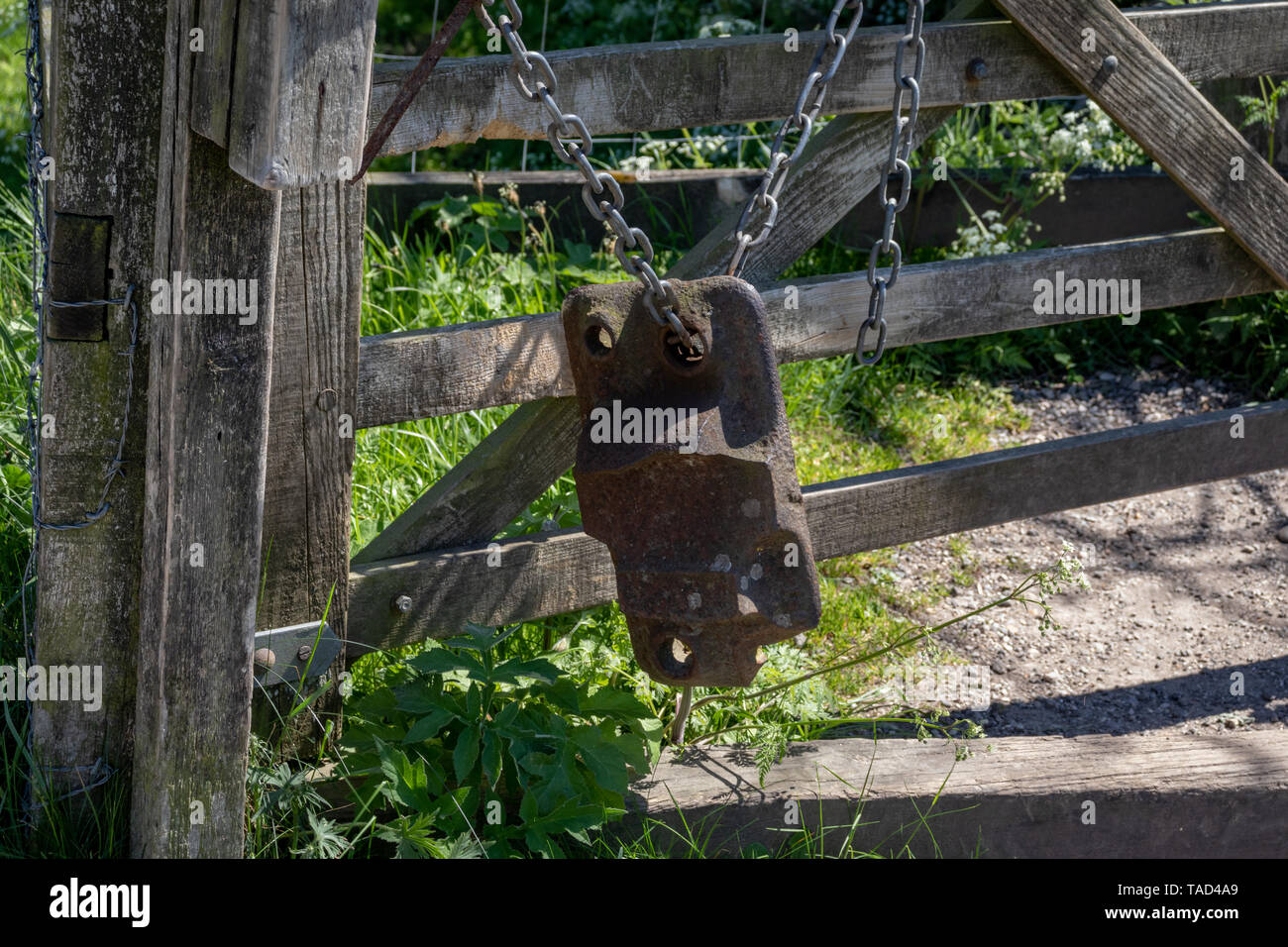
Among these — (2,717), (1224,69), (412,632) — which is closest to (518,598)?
(412,632)

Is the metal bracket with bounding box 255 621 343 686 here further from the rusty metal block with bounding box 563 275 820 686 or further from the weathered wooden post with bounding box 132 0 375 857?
the rusty metal block with bounding box 563 275 820 686

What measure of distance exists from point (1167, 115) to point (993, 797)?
1606 millimetres

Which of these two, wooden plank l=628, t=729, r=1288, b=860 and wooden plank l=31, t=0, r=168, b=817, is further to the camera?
wooden plank l=628, t=729, r=1288, b=860

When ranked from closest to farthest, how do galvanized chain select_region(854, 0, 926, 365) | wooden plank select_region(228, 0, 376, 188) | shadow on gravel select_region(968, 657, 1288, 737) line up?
wooden plank select_region(228, 0, 376, 188)
galvanized chain select_region(854, 0, 926, 365)
shadow on gravel select_region(968, 657, 1288, 737)

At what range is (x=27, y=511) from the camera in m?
2.78

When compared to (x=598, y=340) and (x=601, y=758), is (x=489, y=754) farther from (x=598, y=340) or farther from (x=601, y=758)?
(x=598, y=340)

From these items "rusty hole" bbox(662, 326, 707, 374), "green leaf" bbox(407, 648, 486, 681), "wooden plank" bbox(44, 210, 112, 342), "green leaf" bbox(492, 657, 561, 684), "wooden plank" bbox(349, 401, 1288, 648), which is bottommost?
"green leaf" bbox(492, 657, 561, 684)

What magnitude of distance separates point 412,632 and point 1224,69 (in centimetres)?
232

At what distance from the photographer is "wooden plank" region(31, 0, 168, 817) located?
1833mm

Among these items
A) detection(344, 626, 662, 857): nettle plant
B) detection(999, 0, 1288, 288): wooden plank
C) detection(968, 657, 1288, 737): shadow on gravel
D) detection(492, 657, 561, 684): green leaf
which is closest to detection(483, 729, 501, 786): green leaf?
detection(344, 626, 662, 857): nettle plant

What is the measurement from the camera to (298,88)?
1.45 meters

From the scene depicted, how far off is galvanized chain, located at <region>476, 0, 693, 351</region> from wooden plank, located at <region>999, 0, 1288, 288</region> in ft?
4.22

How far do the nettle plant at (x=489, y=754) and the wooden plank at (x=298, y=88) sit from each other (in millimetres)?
1047

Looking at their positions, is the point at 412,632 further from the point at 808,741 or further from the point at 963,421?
the point at 963,421
